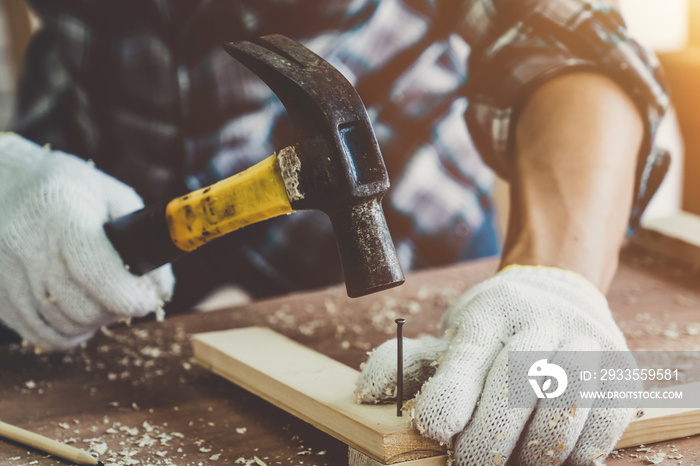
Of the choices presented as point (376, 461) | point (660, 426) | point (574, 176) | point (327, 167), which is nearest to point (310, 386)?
point (376, 461)

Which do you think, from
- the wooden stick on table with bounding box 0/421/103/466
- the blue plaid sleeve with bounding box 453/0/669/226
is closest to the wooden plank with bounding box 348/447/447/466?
the wooden stick on table with bounding box 0/421/103/466

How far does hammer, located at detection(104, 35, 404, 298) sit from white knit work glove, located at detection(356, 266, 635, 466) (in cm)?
11

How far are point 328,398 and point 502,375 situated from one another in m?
0.21

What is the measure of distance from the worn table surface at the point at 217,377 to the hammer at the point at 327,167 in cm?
23

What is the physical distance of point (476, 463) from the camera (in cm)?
72

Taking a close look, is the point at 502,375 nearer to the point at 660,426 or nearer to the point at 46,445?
the point at 660,426

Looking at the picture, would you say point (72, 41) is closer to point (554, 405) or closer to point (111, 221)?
point (111, 221)

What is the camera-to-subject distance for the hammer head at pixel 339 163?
2.47 feet

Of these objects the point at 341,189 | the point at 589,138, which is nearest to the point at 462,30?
the point at 589,138

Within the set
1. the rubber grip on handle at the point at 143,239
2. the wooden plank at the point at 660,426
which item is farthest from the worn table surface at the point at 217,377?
the rubber grip on handle at the point at 143,239

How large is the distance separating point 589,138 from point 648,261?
0.49 metres

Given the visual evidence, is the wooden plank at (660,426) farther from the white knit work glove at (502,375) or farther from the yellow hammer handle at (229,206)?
the yellow hammer handle at (229,206)

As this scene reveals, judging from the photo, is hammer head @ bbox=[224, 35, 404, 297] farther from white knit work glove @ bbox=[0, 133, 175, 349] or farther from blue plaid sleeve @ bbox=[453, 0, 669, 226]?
blue plaid sleeve @ bbox=[453, 0, 669, 226]

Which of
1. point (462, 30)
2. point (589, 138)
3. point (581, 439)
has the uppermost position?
point (462, 30)
